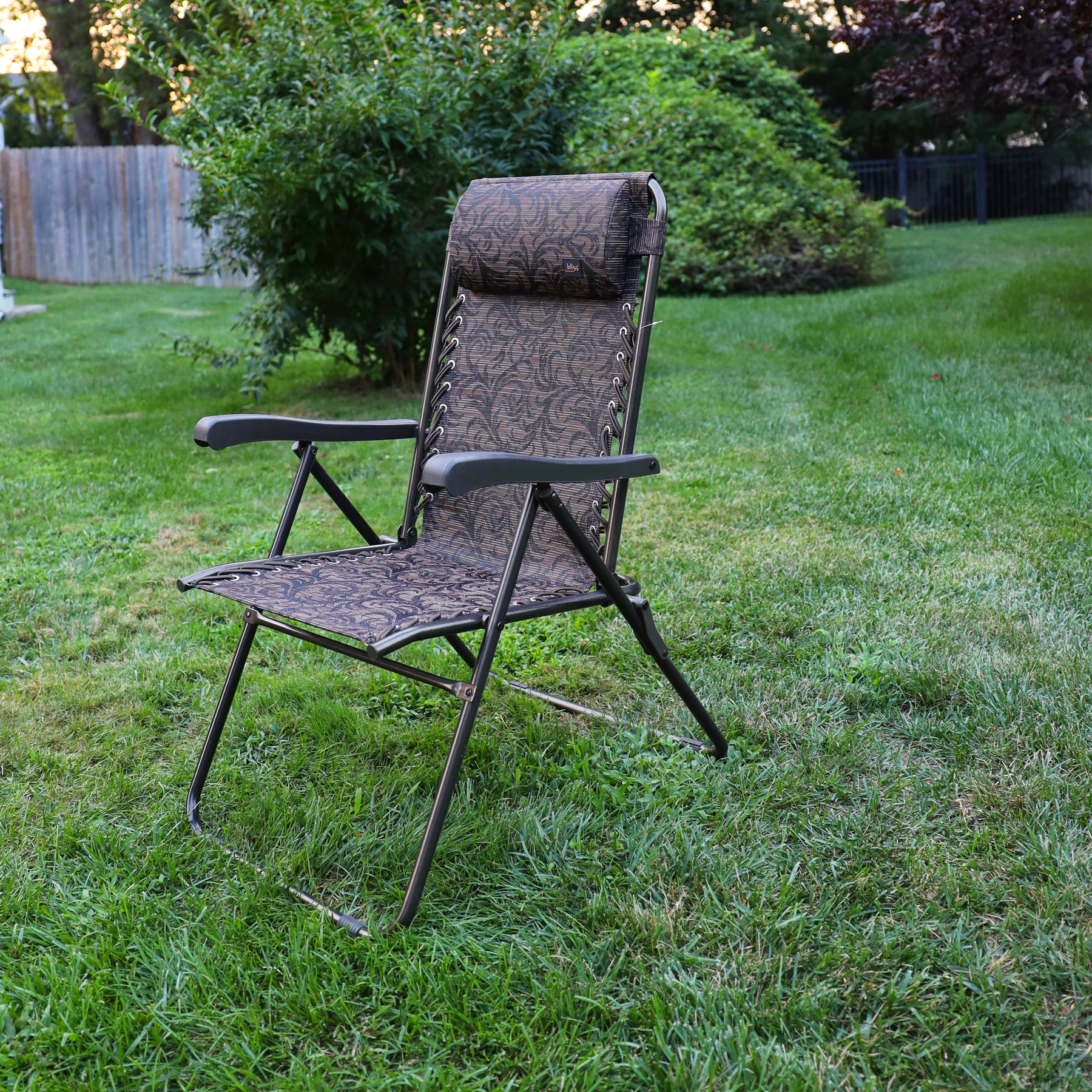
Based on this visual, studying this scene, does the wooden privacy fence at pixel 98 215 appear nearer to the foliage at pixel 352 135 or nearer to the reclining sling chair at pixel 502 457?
the foliage at pixel 352 135

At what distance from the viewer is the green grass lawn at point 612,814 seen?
1.62m

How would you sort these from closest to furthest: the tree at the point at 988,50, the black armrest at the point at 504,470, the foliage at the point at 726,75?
the black armrest at the point at 504,470 < the tree at the point at 988,50 < the foliage at the point at 726,75

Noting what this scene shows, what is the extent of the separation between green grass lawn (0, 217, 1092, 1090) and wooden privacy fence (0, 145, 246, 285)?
10.4 m

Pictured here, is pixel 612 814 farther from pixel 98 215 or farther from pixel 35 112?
pixel 35 112

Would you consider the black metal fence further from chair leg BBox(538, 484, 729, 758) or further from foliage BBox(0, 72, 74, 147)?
chair leg BBox(538, 484, 729, 758)

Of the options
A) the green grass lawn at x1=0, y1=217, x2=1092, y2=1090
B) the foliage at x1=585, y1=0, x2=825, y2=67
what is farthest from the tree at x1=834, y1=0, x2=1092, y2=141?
the foliage at x1=585, y1=0, x2=825, y2=67

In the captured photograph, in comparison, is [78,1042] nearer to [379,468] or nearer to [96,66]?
[379,468]

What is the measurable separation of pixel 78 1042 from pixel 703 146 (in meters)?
11.5

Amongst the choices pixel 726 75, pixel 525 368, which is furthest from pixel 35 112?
pixel 525 368

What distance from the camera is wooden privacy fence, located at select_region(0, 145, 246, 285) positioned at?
45.4 feet

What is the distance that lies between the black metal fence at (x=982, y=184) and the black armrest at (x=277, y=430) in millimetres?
19860

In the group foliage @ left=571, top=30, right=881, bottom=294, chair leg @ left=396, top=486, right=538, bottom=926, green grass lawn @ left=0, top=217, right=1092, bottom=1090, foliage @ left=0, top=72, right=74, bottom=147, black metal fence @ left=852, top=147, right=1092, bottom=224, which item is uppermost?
foliage @ left=0, top=72, right=74, bottom=147

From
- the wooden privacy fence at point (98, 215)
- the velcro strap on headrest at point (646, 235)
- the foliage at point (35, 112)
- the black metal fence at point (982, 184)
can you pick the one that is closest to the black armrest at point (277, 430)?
the velcro strap on headrest at point (646, 235)

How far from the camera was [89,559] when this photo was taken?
391 centimetres
